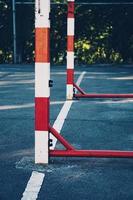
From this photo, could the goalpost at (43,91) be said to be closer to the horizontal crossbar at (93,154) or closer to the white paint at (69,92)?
the horizontal crossbar at (93,154)

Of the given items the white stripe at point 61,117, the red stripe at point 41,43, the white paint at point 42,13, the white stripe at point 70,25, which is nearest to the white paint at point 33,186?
the red stripe at point 41,43

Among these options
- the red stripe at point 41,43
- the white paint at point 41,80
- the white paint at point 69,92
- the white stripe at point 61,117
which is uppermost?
the red stripe at point 41,43

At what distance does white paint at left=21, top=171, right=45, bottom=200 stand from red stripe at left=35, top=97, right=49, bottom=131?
0.51m

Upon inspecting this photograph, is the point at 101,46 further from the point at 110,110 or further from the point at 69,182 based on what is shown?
the point at 69,182

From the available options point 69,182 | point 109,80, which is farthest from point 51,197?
point 109,80

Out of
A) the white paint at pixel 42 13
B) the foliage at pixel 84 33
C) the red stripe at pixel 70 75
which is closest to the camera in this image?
the white paint at pixel 42 13

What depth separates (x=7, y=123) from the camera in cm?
663

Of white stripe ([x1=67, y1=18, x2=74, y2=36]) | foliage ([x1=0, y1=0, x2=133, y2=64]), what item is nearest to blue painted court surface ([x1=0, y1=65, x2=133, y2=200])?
white stripe ([x1=67, y1=18, x2=74, y2=36])

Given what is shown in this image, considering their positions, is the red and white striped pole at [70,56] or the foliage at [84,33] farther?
the foliage at [84,33]

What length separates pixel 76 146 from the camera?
5.41 meters

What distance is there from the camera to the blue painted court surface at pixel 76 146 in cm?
398

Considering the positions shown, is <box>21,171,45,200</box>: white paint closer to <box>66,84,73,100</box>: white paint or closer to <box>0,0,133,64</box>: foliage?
<box>66,84,73,100</box>: white paint

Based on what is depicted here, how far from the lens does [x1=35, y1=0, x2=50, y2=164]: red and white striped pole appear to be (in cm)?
466

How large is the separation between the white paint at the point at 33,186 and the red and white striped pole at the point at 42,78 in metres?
0.38
